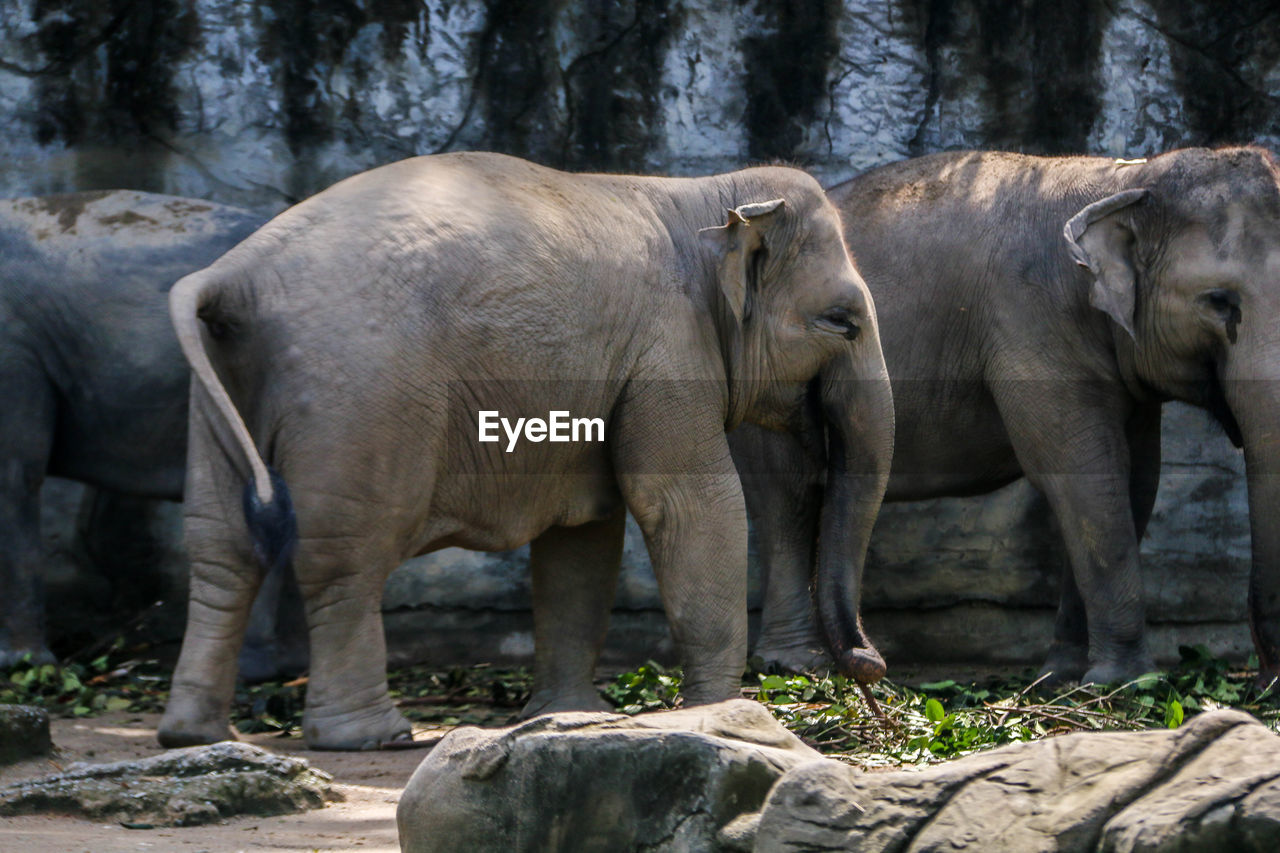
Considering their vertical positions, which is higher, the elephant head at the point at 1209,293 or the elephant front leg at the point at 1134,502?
the elephant head at the point at 1209,293

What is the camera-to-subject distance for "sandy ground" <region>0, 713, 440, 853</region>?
127 inches

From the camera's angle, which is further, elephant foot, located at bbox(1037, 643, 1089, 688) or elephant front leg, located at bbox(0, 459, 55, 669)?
elephant foot, located at bbox(1037, 643, 1089, 688)

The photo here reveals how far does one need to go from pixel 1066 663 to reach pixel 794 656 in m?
0.96

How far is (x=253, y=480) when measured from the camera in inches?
167

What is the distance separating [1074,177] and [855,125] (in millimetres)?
1429

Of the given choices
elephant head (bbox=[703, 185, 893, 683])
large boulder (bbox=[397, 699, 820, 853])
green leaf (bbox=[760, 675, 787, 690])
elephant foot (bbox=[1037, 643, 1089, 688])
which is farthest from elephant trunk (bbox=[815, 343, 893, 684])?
large boulder (bbox=[397, 699, 820, 853])

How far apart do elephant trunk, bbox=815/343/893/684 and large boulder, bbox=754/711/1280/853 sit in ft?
8.13

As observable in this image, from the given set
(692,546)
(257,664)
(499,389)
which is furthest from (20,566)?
(692,546)

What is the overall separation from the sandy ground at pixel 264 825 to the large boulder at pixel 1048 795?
101 cm

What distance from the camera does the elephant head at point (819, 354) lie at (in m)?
5.05

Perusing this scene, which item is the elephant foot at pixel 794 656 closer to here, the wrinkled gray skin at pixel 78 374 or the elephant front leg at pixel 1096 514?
the elephant front leg at pixel 1096 514

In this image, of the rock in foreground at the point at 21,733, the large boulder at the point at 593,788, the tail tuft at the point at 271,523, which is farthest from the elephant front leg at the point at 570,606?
the large boulder at the point at 593,788

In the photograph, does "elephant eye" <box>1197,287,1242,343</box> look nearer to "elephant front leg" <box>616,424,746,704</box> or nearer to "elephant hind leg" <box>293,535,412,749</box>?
"elephant front leg" <box>616,424,746,704</box>

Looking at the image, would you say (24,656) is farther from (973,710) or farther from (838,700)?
(973,710)
